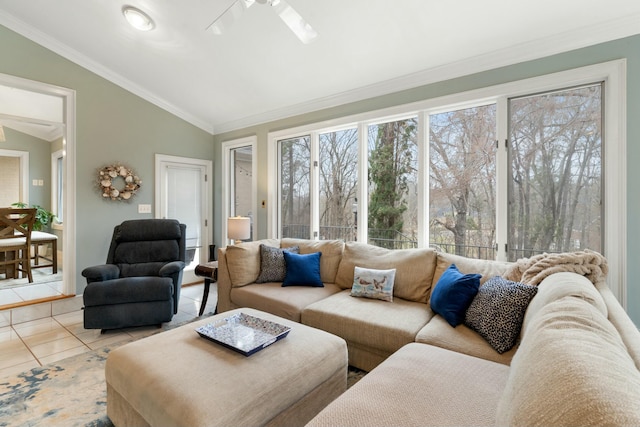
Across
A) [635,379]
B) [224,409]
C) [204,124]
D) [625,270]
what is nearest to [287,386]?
[224,409]

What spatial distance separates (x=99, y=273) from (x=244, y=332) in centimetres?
202

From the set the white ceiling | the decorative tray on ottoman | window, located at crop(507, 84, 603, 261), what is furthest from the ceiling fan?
the decorative tray on ottoman

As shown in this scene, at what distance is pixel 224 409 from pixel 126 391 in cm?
59

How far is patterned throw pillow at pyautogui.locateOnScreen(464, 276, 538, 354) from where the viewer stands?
5.51 ft

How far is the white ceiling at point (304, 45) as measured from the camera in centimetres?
222

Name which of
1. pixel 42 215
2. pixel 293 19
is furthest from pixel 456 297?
pixel 42 215

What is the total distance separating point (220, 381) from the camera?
1330 mm

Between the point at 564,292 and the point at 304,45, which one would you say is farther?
the point at 304,45

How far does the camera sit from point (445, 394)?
1.25m

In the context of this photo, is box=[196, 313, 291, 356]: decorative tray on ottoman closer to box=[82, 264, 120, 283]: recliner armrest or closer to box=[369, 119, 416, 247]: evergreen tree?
box=[82, 264, 120, 283]: recliner armrest

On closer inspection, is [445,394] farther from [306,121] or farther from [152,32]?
[152,32]

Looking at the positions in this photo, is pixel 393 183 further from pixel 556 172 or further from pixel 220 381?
pixel 220 381

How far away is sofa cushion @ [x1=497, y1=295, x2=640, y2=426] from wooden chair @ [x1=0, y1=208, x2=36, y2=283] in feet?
17.1

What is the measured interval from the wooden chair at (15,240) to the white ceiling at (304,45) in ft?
6.74
